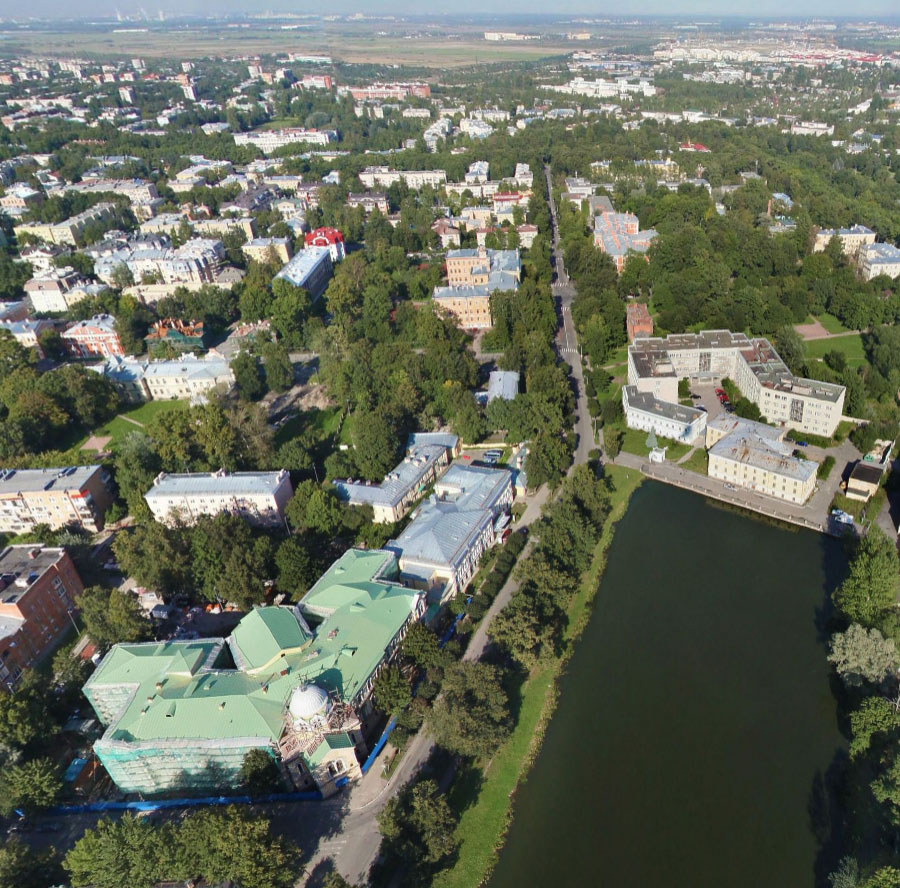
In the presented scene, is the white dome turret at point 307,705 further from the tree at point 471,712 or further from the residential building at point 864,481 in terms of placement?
the residential building at point 864,481

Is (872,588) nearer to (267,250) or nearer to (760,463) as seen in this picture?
(760,463)

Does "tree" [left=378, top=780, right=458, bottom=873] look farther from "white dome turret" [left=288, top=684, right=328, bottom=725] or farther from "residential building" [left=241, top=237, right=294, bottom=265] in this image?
"residential building" [left=241, top=237, right=294, bottom=265]

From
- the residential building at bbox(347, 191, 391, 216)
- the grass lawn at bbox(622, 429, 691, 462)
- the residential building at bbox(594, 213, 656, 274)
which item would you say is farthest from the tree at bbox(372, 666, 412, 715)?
the residential building at bbox(347, 191, 391, 216)

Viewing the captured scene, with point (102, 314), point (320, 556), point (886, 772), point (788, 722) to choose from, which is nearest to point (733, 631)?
point (788, 722)

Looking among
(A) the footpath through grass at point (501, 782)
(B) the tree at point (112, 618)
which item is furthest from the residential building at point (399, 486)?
(B) the tree at point (112, 618)

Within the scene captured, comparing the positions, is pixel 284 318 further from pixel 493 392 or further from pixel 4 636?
pixel 4 636
